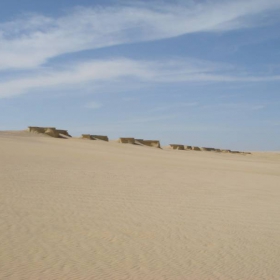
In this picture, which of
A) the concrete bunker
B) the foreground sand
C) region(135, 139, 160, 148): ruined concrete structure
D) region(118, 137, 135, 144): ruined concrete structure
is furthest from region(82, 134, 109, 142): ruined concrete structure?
the foreground sand

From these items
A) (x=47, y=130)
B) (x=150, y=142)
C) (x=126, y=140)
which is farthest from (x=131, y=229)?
(x=150, y=142)

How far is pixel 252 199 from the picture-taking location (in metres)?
11.8

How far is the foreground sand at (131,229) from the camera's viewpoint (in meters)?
5.50

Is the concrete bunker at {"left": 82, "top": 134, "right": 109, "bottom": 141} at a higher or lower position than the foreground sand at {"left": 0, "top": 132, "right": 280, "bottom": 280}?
higher

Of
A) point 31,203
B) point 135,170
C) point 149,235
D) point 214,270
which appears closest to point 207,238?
point 149,235

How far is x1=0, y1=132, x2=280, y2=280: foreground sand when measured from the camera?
5.50m

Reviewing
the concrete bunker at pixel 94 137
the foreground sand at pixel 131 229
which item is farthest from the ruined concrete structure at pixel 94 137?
the foreground sand at pixel 131 229

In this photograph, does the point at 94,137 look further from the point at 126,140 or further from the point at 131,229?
the point at 131,229

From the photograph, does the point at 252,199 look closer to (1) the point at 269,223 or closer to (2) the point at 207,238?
(1) the point at 269,223

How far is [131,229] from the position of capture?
753cm

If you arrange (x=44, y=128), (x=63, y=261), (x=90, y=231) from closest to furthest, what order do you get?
1. (x=63, y=261)
2. (x=90, y=231)
3. (x=44, y=128)

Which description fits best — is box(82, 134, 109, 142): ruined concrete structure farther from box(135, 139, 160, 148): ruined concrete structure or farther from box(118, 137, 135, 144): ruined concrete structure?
box(135, 139, 160, 148): ruined concrete structure

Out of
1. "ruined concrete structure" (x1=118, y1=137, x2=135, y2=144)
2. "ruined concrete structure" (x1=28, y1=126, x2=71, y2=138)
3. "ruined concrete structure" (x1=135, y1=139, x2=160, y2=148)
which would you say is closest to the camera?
"ruined concrete structure" (x1=28, y1=126, x2=71, y2=138)

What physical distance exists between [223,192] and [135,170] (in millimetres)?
4911
